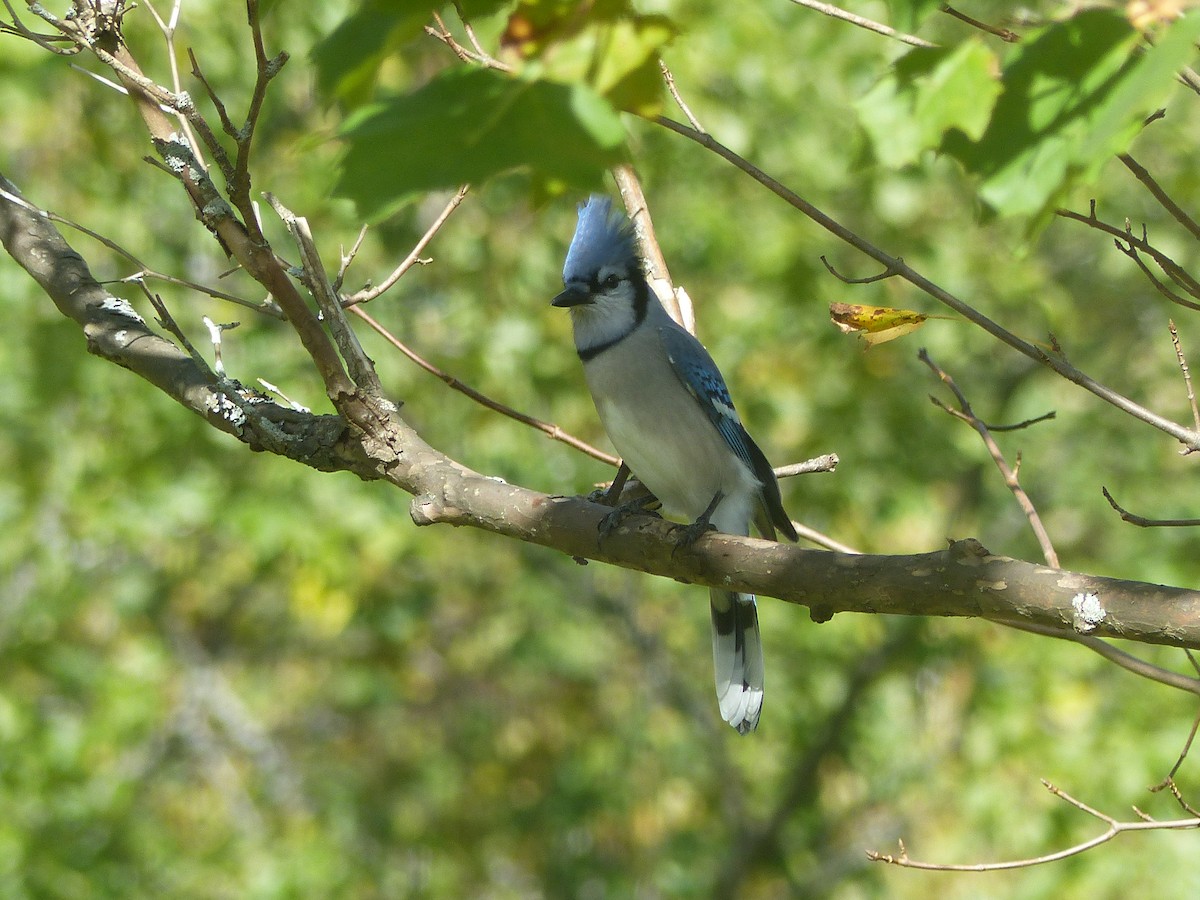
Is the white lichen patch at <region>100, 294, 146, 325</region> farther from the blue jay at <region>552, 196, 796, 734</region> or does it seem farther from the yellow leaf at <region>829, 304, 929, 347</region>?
the yellow leaf at <region>829, 304, 929, 347</region>

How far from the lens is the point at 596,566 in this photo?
19.4 ft

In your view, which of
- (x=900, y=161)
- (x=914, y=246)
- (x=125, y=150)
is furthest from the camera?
(x=125, y=150)

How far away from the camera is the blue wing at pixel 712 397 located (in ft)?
8.91

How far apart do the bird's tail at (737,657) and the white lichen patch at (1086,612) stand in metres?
1.26

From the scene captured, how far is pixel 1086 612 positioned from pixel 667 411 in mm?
1473

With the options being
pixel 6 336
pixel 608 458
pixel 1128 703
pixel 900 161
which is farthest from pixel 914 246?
pixel 900 161

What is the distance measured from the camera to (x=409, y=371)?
17.6ft

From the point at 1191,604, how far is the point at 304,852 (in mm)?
4255

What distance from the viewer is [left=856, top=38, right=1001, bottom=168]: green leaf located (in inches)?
32.2

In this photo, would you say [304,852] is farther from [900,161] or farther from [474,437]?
[900,161]

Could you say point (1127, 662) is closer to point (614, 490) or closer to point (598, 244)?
point (614, 490)

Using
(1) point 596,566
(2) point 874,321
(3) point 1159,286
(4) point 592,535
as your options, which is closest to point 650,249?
(2) point 874,321

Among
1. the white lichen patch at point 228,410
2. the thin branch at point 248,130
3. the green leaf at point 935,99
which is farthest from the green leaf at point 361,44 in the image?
the white lichen patch at point 228,410

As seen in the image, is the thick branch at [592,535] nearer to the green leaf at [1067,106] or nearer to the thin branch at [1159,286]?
the thin branch at [1159,286]
